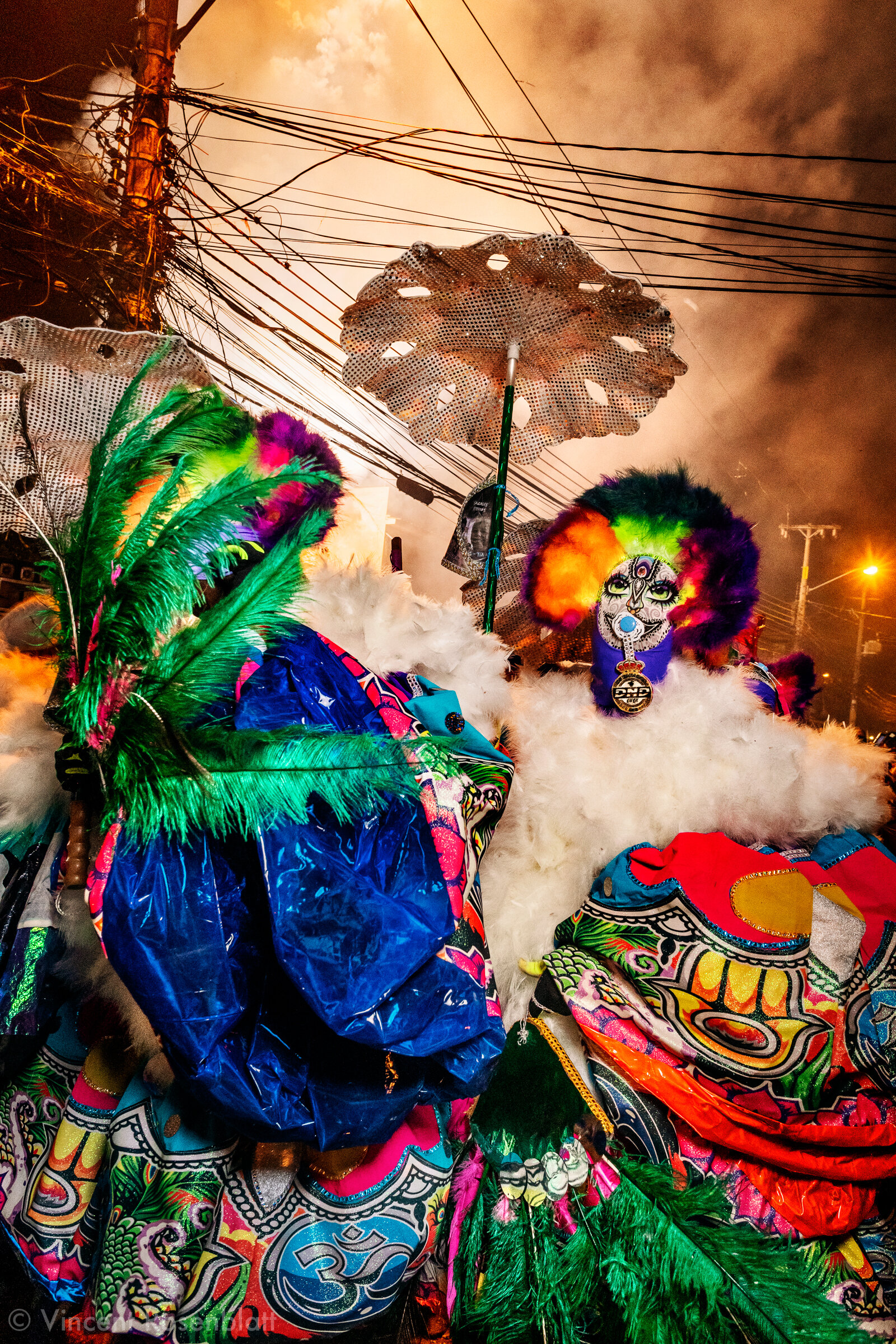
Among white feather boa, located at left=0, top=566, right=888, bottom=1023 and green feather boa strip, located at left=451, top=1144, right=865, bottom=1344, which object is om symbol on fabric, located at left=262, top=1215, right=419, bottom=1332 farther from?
white feather boa, located at left=0, top=566, right=888, bottom=1023

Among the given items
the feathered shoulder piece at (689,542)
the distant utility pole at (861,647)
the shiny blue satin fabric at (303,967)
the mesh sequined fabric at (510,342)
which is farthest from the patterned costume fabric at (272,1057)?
the distant utility pole at (861,647)

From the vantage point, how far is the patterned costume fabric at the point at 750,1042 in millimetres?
958

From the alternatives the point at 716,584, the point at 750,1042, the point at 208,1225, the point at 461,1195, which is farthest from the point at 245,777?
the point at 716,584

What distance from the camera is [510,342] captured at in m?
1.50

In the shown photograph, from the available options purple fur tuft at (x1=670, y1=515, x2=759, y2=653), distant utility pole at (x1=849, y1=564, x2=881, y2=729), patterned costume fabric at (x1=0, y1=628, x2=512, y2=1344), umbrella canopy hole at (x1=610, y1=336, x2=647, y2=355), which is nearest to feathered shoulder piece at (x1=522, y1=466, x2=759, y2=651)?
purple fur tuft at (x1=670, y1=515, x2=759, y2=653)

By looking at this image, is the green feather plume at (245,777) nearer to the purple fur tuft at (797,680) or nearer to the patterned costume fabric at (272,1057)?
the patterned costume fabric at (272,1057)

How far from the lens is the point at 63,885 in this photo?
0.70 metres

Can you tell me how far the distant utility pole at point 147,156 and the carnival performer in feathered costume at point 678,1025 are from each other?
3125 millimetres

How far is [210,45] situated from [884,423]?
3.55 m

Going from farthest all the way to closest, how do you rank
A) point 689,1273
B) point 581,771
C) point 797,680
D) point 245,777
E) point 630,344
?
1. point 797,680
2. point 630,344
3. point 581,771
4. point 689,1273
5. point 245,777

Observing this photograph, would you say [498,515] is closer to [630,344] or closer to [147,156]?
[630,344]

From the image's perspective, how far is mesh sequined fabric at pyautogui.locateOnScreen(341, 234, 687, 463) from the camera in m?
1.31

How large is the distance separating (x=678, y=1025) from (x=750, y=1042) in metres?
0.09

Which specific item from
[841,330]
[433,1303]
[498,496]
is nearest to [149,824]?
[433,1303]
